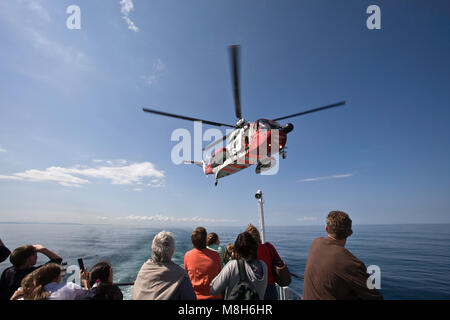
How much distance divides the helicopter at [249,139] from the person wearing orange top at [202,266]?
313 inches

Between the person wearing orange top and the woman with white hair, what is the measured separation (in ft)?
2.21

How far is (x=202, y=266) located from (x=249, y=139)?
28.9ft

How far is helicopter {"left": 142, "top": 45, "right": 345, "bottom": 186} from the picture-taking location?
9.39 metres

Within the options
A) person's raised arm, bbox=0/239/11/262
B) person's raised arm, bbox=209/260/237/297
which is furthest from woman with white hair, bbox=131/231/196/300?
person's raised arm, bbox=0/239/11/262

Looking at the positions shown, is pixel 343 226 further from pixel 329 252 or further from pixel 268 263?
pixel 268 263

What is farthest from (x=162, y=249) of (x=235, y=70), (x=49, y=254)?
(x=235, y=70)

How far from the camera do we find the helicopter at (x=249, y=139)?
30.8 feet

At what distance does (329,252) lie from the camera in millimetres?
2041

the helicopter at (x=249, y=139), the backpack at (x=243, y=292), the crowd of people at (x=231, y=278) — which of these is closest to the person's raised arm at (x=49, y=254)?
the crowd of people at (x=231, y=278)

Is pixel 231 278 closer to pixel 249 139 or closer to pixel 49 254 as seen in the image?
pixel 49 254

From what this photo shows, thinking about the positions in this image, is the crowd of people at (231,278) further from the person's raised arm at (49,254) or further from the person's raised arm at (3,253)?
the person's raised arm at (3,253)

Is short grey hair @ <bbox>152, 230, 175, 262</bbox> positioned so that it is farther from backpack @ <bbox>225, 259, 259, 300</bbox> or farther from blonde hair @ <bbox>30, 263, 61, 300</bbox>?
blonde hair @ <bbox>30, 263, 61, 300</bbox>
